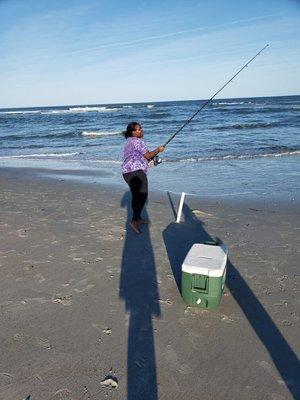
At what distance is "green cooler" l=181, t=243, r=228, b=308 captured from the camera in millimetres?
3537

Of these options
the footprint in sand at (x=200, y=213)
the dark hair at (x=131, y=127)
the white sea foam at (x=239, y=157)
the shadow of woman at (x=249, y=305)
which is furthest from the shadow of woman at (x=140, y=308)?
the white sea foam at (x=239, y=157)

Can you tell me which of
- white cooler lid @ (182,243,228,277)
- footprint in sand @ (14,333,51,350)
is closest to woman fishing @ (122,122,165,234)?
white cooler lid @ (182,243,228,277)

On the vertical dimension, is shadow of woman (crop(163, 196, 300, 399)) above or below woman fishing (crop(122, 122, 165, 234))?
below

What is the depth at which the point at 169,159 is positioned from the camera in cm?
1437

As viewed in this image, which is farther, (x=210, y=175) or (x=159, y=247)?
(x=210, y=175)

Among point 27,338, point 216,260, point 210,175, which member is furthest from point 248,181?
point 27,338

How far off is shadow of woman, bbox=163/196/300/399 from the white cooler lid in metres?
0.61

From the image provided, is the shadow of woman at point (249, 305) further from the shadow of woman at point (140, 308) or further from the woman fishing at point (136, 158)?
the woman fishing at point (136, 158)

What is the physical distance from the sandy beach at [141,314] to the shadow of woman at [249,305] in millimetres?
11

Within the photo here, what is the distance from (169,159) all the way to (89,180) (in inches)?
174

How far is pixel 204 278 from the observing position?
356cm

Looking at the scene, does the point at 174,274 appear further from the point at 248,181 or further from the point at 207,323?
the point at 248,181

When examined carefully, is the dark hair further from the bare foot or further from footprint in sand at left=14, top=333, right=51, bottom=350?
footprint in sand at left=14, top=333, right=51, bottom=350

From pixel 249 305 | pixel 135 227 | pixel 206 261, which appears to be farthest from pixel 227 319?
pixel 135 227
